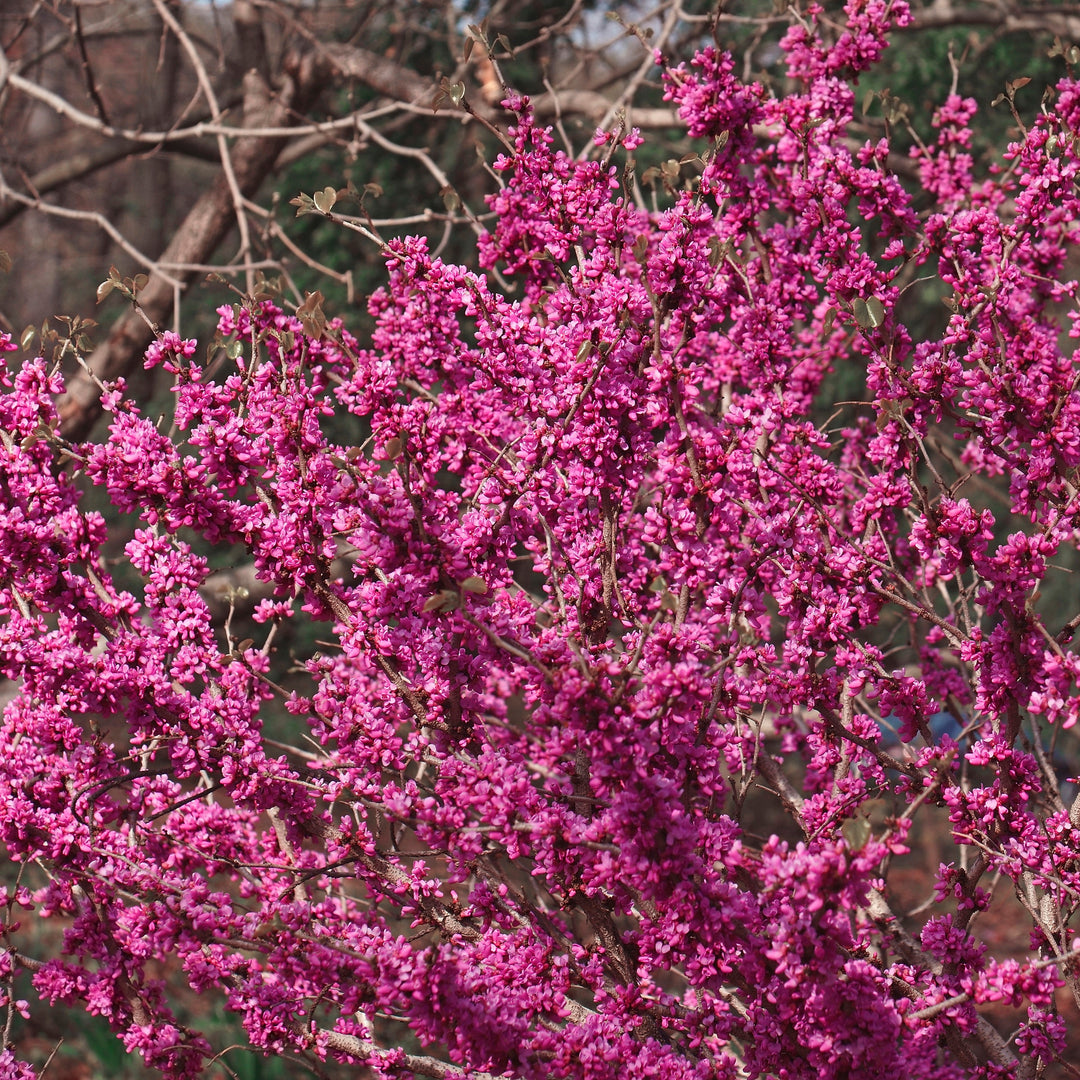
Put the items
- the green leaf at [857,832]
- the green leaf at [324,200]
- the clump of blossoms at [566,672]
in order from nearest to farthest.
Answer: the green leaf at [857,832]
the clump of blossoms at [566,672]
the green leaf at [324,200]

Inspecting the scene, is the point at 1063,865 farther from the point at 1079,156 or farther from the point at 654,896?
the point at 1079,156

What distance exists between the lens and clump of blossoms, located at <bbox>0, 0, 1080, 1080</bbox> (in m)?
2.00

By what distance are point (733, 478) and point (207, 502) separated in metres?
1.17

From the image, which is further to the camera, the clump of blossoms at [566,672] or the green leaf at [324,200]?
the green leaf at [324,200]

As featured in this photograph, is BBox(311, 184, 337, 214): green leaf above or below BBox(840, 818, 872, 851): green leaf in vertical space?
above

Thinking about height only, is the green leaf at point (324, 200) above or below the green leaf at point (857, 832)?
above

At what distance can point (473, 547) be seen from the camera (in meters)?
2.18

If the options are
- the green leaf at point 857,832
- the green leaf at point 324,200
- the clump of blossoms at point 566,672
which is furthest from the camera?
the green leaf at point 324,200

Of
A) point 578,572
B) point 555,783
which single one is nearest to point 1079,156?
point 578,572

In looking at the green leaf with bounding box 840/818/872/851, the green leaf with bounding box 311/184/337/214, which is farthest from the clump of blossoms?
the green leaf with bounding box 311/184/337/214

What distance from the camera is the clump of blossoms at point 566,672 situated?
2.00 metres

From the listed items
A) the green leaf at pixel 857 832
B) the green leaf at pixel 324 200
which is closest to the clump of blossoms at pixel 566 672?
the green leaf at pixel 857 832

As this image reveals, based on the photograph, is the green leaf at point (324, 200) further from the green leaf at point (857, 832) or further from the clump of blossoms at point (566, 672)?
the green leaf at point (857, 832)

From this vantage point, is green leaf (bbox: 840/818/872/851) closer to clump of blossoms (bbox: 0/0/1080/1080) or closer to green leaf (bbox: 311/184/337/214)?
clump of blossoms (bbox: 0/0/1080/1080)
